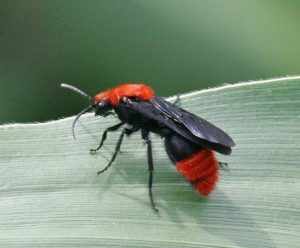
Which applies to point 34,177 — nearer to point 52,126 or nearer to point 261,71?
point 52,126

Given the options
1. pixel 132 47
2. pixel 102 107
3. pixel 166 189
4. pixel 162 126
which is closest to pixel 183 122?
pixel 162 126

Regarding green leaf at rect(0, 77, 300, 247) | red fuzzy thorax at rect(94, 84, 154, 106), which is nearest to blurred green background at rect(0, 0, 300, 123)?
red fuzzy thorax at rect(94, 84, 154, 106)

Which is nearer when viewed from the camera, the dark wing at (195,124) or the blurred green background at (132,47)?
the dark wing at (195,124)

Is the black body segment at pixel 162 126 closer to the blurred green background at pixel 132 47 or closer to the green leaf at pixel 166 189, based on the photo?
the green leaf at pixel 166 189

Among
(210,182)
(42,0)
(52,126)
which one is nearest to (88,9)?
(42,0)

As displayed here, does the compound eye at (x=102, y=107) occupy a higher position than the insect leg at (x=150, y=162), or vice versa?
the compound eye at (x=102, y=107)

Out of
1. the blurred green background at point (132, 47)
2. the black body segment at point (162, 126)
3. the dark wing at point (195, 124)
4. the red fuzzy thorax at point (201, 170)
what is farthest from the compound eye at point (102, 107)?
the blurred green background at point (132, 47)

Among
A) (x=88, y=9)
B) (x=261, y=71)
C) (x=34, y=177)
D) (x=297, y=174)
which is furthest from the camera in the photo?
(x=88, y=9)
